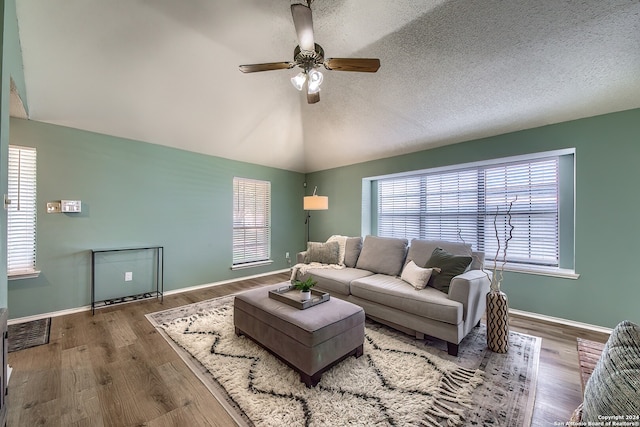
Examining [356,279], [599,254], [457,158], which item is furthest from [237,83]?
[599,254]

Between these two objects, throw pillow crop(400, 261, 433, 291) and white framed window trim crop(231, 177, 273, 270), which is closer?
throw pillow crop(400, 261, 433, 291)

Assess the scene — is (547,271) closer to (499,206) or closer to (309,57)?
(499,206)

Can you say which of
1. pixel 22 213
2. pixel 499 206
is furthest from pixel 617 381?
pixel 22 213

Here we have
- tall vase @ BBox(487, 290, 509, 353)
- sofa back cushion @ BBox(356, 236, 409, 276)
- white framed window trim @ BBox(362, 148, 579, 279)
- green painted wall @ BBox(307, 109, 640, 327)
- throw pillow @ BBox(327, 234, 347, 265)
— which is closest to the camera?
tall vase @ BBox(487, 290, 509, 353)

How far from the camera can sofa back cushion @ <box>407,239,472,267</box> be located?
2.91 m

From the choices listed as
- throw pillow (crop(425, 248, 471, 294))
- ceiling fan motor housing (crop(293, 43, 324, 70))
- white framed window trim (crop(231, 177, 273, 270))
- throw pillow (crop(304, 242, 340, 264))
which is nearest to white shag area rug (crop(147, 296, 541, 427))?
throw pillow (crop(425, 248, 471, 294))

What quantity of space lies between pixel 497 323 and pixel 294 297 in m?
1.93

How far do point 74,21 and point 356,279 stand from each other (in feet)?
12.4

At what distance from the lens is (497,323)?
2.29m

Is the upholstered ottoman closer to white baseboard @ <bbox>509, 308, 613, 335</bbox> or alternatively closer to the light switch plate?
white baseboard @ <bbox>509, 308, 613, 335</bbox>

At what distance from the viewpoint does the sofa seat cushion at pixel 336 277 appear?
3102mm

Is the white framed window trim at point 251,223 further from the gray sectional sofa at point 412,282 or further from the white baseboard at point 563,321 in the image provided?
the white baseboard at point 563,321

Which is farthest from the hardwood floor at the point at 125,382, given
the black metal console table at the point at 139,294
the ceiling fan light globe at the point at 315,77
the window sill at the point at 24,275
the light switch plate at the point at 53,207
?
the ceiling fan light globe at the point at 315,77

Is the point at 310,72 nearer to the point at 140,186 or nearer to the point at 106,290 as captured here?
the point at 140,186
